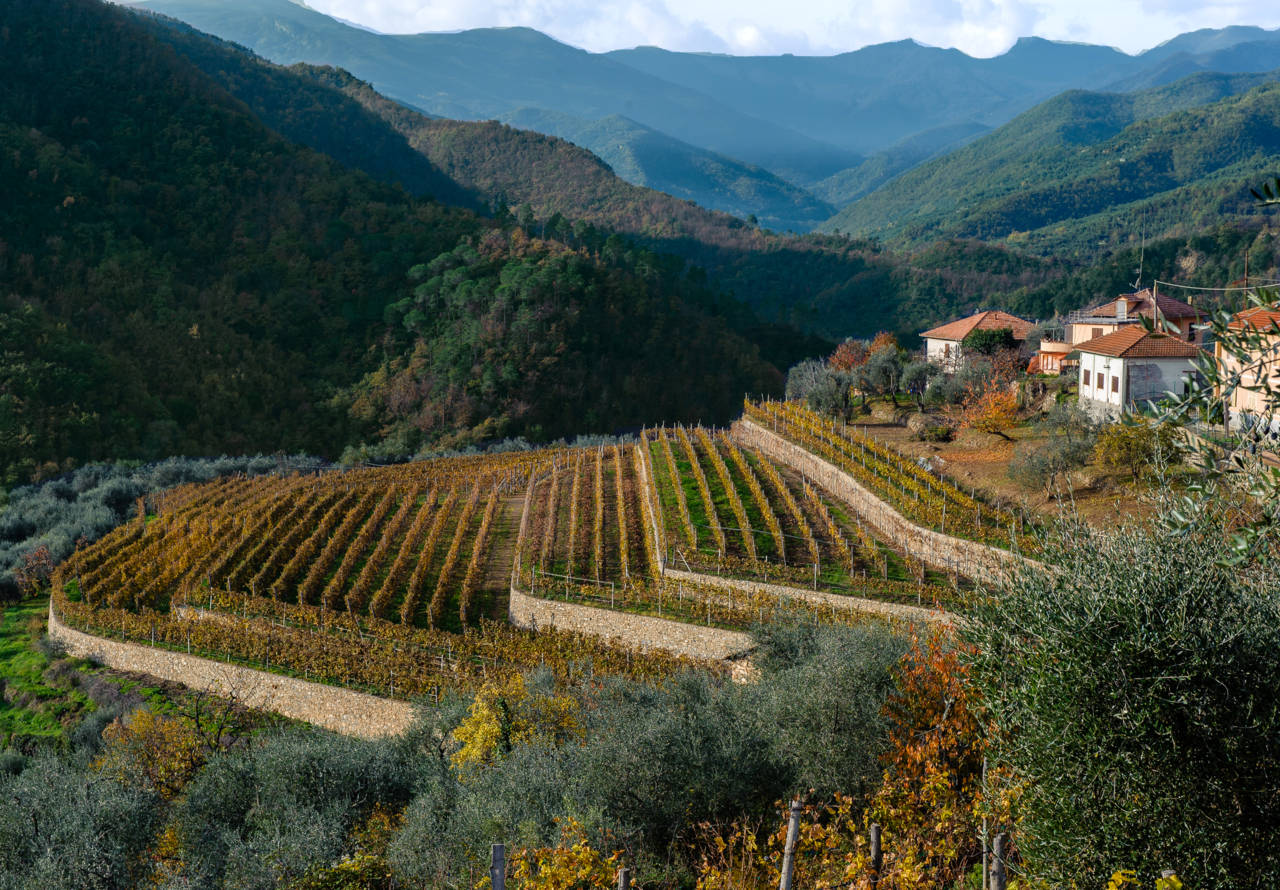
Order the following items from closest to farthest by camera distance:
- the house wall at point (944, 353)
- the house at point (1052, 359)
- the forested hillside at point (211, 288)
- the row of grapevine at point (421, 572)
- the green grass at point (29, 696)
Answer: the green grass at point (29, 696), the row of grapevine at point (421, 572), the house at point (1052, 359), the house wall at point (944, 353), the forested hillside at point (211, 288)

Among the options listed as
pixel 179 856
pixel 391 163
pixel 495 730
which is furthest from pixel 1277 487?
pixel 391 163

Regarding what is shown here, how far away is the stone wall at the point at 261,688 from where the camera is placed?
19.1 m

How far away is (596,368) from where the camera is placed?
6688 centimetres

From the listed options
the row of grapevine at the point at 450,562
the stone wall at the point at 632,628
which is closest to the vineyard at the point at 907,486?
the stone wall at the point at 632,628

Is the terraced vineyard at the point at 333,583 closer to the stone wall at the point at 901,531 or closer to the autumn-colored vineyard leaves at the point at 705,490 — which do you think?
the autumn-colored vineyard leaves at the point at 705,490

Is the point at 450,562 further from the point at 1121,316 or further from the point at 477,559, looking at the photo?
the point at 1121,316

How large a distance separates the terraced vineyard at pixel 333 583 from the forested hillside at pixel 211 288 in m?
20.0

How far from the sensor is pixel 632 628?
21172 mm

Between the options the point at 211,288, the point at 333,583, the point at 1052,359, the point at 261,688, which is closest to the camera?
the point at 261,688

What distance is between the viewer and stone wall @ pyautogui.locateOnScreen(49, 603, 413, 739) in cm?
1909

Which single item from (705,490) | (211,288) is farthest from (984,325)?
(211,288)

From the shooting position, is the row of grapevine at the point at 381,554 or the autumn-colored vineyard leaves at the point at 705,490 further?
the row of grapevine at the point at 381,554

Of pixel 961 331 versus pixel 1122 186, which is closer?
pixel 961 331

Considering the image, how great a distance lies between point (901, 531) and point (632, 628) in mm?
7397
